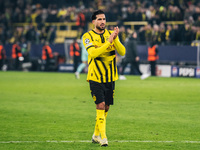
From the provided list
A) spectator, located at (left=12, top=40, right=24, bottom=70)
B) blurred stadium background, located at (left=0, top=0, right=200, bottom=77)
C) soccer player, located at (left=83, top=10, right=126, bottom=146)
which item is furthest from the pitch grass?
spectator, located at (left=12, top=40, right=24, bottom=70)

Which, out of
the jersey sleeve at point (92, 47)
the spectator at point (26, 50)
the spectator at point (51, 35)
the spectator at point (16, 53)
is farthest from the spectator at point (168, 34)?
the jersey sleeve at point (92, 47)

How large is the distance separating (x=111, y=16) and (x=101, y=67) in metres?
26.3

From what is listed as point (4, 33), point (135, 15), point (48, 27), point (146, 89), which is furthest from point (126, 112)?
point (4, 33)

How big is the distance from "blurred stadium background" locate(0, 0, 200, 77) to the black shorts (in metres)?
17.9

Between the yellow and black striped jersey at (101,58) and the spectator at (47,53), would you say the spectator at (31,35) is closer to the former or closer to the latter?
the spectator at (47,53)

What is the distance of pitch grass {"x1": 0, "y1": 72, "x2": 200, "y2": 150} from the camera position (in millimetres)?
8000

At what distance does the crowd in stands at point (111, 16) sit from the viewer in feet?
94.2

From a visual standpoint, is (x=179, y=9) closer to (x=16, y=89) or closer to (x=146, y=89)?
(x=146, y=89)

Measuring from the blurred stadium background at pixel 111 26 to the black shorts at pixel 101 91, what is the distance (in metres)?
17.9

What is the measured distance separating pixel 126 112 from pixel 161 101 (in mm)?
2846

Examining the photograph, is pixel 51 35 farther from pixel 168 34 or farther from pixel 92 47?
pixel 92 47

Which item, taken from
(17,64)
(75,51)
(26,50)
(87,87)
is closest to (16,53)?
(26,50)

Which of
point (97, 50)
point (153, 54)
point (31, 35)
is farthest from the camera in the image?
point (31, 35)

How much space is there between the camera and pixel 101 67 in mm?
7859
